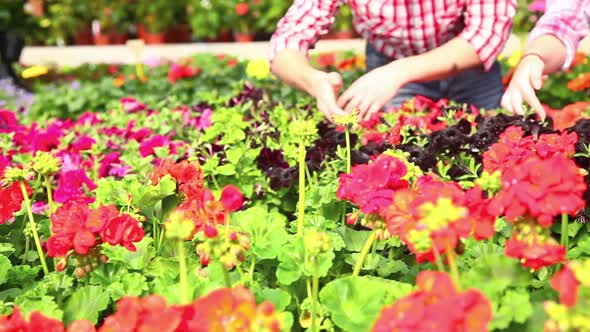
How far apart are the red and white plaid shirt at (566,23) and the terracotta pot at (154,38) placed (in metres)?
5.31

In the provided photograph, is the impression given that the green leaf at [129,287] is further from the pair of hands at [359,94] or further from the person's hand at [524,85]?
the person's hand at [524,85]

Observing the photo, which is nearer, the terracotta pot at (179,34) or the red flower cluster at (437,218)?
the red flower cluster at (437,218)

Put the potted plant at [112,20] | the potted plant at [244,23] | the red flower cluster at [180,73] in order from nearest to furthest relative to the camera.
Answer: the red flower cluster at [180,73] < the potted plant at [244,23] < the potted plant at [112,20]

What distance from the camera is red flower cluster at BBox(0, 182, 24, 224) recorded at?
1.01 meters

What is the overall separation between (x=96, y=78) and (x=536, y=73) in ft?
10.2

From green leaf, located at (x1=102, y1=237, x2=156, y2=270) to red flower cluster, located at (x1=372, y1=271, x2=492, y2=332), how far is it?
1.67ft

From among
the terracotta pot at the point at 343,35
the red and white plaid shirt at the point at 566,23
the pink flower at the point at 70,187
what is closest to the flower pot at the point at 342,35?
the terracotta pot at the point at 343,35

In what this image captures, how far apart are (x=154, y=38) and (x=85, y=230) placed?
6.08m

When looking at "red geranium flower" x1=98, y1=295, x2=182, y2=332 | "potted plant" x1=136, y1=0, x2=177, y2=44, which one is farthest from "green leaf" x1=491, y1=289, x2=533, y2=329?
"potted plant" x1=136, y1=0, x2=177, y2=44

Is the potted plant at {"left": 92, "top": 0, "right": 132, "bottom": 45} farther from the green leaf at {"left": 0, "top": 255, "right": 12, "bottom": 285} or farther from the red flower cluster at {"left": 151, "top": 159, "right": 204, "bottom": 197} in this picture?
the green leaf at {"left": 0, "top": 255, "right": 12, "bottom": 285}

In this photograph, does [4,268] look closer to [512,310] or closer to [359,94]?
[512,310]

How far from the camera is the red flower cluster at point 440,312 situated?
0.51 metres

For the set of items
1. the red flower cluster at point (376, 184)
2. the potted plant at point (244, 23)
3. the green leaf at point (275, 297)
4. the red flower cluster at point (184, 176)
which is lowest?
the potted plant at point (244, 23)

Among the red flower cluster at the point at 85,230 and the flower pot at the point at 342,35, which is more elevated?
the red flower cluster at the point at 85,230
